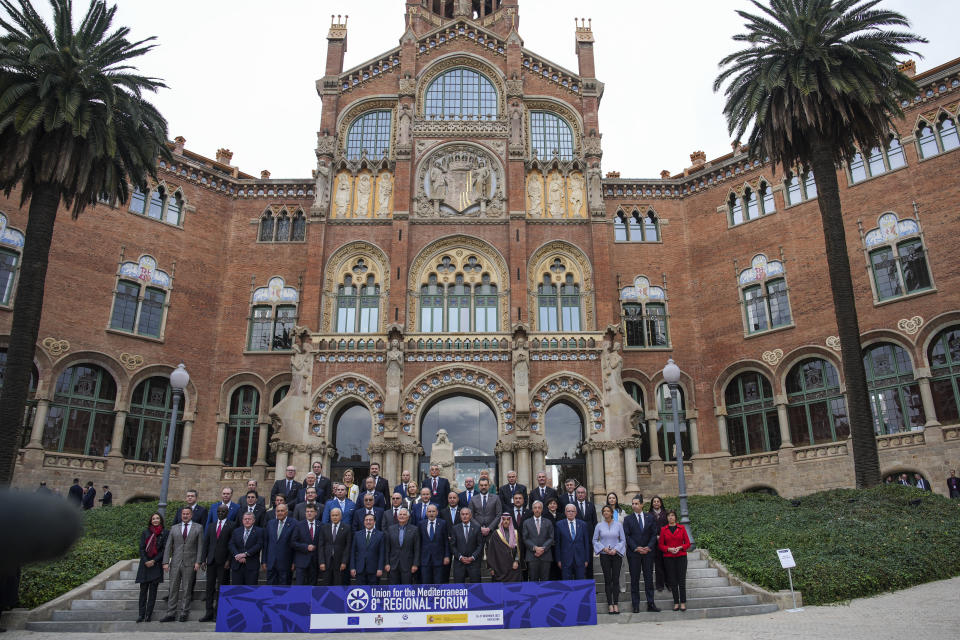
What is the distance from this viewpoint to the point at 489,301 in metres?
31.2

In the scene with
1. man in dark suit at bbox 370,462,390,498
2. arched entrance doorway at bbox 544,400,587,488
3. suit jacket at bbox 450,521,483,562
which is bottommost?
suit jacket at bbox 450,521,483,562

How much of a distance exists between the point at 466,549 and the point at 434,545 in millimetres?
590

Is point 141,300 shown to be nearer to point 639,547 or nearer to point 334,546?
point 334,546

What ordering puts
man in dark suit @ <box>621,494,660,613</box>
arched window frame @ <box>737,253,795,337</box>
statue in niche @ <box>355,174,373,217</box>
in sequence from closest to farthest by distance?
1. man in dark suit @ <box>621,494,660,613</box>
2. arched window frame @ <box>737,253,795,337</box>
3. statue in niche @ <box>355,174,373,217</box>

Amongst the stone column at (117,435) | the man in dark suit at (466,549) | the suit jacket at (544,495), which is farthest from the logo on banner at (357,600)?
the stone column at (117,435)

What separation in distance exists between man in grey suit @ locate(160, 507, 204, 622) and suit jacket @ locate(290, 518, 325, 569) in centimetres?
189

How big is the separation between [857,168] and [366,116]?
71.0ft

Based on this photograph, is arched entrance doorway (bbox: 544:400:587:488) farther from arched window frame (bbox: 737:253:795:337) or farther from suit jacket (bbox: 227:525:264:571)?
suit jacket (bbox: 227:525:264:571)

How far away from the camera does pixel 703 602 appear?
1409cm

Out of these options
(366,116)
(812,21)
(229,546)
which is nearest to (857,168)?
(812,21)

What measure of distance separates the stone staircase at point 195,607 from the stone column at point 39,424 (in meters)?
13.5

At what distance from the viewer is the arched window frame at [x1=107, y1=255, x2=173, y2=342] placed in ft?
99.1

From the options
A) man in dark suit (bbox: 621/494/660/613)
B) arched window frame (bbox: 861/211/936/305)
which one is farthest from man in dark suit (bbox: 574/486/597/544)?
arched window frame (bbox: 861/211/936/305)

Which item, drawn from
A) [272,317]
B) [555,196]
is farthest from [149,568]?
[555,196]
